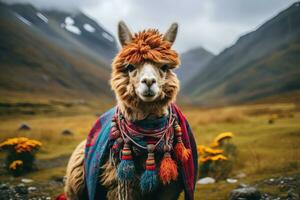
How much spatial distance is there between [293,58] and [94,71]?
10522 centimetres

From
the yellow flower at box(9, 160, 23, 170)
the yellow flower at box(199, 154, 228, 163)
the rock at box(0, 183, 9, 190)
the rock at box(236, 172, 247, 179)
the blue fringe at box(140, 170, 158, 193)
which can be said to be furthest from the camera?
the yellow flower at box(9, 160, 23, 170)

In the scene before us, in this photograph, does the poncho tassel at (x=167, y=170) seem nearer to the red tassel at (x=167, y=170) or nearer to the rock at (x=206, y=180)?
the red tassel at (x=167, y=170)

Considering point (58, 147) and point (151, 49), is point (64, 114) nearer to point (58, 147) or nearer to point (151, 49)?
point (58, 147)

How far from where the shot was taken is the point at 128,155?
5.29 meters

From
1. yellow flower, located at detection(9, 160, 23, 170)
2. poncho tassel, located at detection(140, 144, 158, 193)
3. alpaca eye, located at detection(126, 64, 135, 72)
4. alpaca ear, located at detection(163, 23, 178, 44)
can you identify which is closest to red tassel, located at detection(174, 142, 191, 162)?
poncho tassel, located at detection(140, 144, 158, 193)

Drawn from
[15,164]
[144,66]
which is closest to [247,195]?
[144,66]

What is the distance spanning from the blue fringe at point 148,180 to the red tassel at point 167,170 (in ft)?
0.38

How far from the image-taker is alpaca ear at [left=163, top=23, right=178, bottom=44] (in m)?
5.49

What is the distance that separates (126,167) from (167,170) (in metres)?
0.59

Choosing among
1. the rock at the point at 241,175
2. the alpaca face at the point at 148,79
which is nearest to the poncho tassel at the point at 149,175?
the alpaca face at the point at 148,79

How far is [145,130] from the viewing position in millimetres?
5359

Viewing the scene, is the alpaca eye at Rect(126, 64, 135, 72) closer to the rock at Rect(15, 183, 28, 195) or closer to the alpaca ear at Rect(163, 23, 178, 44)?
the alpaca ear at Rect(163, 23, 178, 44)

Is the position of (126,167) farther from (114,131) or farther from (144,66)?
(144,66)

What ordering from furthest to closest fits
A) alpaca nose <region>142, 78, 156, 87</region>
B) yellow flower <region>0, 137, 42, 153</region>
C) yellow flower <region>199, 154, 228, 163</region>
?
yellow flower <region>0, 137, 42, 153</region> → yellow flower <region>199, 154, 228, 163</region> → alpaca nose <region>142, 78, 156, 87</region>
